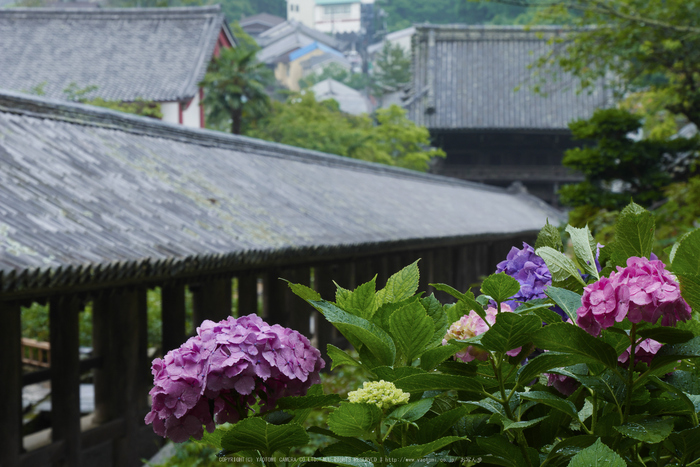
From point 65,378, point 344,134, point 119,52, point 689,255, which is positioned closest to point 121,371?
point 65,378

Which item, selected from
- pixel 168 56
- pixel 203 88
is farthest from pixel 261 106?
pixel 168 56

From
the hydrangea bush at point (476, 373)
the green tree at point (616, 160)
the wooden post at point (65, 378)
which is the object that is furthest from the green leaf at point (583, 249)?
the green tree at point (616, 160)

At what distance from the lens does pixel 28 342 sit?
11570mm

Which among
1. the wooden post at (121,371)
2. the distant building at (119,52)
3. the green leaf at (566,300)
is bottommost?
the wooden post at (121,371)

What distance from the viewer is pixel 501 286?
44.4 inches

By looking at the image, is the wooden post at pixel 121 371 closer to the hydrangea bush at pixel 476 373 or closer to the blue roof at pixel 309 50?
the hydrangea bush at pixel 476 373

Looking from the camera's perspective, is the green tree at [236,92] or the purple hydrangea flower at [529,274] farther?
the green tree at [236,92]

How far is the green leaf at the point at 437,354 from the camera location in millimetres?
1099

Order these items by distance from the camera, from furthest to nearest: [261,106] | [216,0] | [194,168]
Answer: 1. [216,0]
2. [261,106]
3. [194,168]

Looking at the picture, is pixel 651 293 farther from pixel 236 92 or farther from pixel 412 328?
pixel 236 92

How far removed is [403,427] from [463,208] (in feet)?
51.7

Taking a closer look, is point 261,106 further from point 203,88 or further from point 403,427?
point 403,427

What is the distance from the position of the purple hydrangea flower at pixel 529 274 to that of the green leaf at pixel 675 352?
332mm

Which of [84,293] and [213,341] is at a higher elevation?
[213,341]
